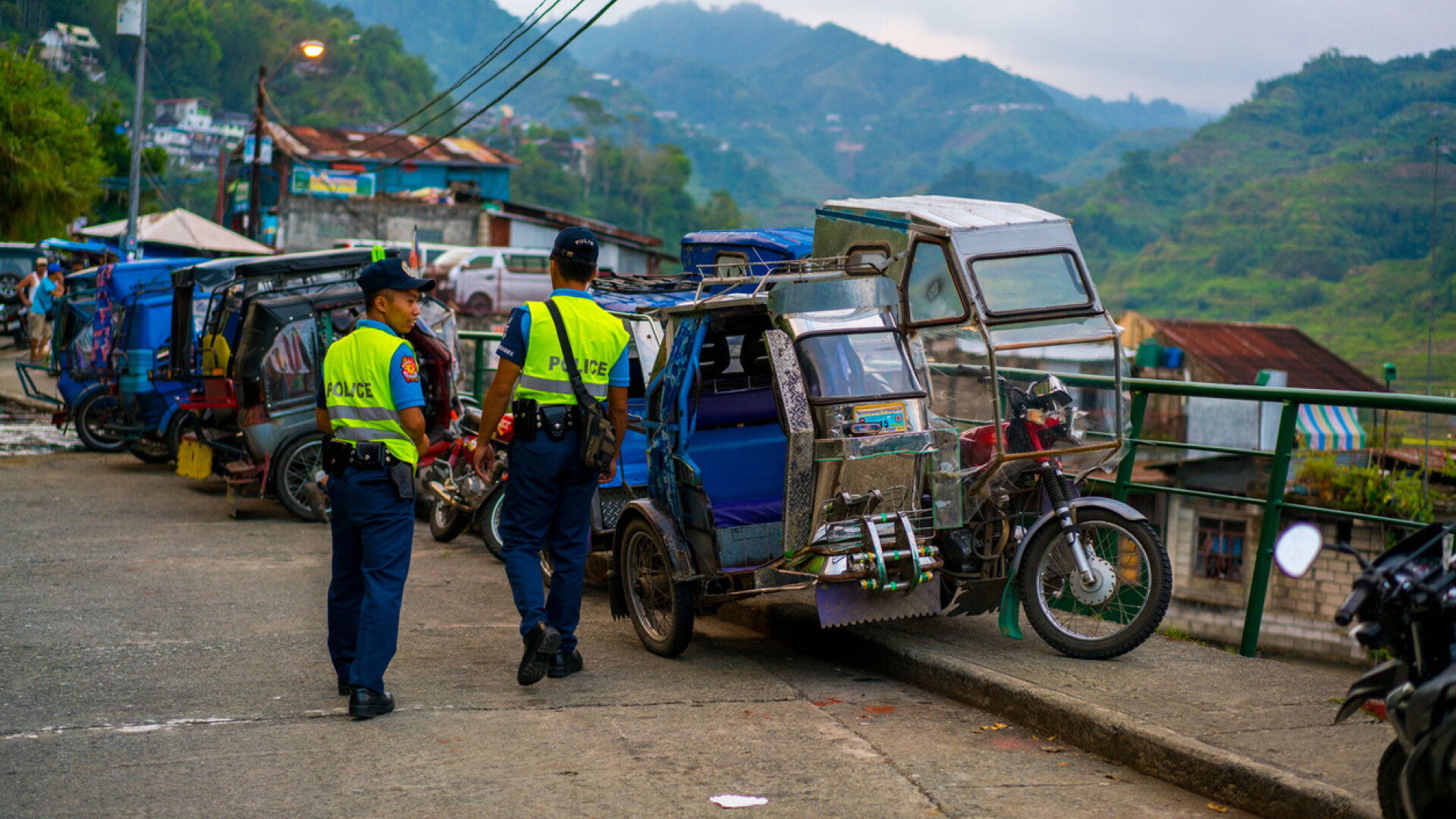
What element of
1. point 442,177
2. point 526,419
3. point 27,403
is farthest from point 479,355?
point 442,177

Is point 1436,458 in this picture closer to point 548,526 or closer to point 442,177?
point 548,526

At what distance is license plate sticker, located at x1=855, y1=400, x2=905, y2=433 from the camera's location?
5742 millimetres

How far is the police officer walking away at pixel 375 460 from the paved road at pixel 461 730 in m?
0.29

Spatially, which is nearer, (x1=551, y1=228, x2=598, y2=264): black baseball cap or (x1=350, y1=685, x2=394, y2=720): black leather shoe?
(x1=350, y1=685, x2=394, y2=720): black leather shoe

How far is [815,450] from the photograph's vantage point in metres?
5.70

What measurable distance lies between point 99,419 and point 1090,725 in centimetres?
1347

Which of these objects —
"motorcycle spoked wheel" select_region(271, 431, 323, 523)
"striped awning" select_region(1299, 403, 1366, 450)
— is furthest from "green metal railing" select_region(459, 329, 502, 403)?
"striped awning" select_region(1299, 403, 1366, 450)

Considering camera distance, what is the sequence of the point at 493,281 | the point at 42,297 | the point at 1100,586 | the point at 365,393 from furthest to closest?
the point at 493,281, the point at 42,297, the point at 1100,586, the point at 365,393

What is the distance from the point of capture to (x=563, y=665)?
588cm

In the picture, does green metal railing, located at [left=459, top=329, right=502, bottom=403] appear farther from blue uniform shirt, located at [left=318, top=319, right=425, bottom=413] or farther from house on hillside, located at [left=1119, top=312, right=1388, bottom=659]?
blue uniform shirt, located at [left=318, top=319, right=425, bottom=413]

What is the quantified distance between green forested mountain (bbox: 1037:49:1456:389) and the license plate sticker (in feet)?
55.6

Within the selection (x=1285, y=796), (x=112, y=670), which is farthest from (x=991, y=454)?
(x=112, y=670)

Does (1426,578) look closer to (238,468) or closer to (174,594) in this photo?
(174,594)

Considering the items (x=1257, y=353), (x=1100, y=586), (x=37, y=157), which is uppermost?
(x=37, y=157)
